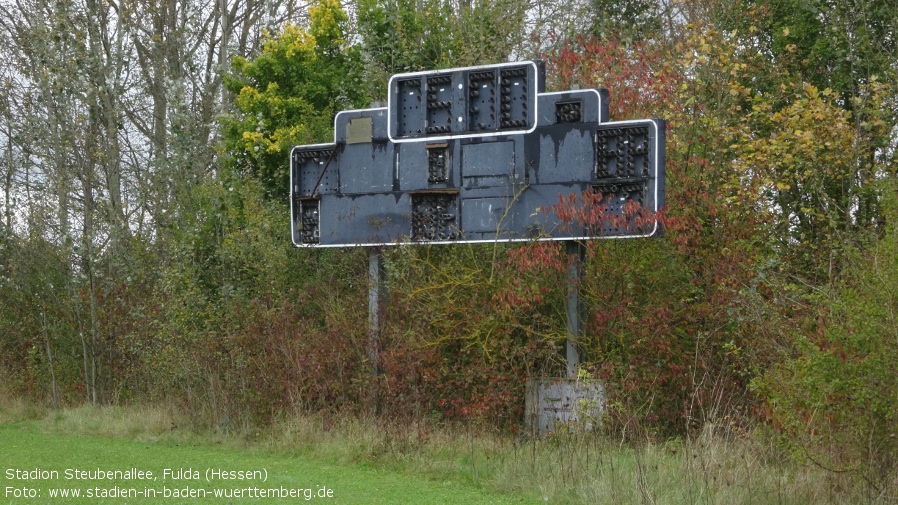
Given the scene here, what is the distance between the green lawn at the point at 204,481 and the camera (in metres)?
12.2

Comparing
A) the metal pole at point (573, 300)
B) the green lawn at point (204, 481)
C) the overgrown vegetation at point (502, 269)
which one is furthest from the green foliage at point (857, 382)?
the metal pole at point (573, 300)

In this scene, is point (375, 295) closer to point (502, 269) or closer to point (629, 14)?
point (502, 269)

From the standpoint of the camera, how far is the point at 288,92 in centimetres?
2553

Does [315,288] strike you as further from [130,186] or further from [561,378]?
[130,186]

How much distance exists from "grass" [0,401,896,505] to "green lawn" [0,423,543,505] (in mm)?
34

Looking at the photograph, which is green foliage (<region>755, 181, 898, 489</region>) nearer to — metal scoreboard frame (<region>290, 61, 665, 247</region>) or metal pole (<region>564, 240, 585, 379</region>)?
metal scoreboard frame (<region>290, 61, 665, 247</region>)

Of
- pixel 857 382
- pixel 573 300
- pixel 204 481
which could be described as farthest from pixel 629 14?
pixel 857 382

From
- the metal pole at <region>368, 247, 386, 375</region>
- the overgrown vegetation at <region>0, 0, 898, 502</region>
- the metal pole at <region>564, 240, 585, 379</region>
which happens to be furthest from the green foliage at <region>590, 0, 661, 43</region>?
the metal pole at <region>564, 240, 585, 379</region>

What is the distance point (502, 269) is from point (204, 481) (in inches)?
229

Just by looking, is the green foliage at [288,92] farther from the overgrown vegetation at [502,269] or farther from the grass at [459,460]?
the grass at [459,460]

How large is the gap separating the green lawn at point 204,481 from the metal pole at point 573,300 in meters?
3.59

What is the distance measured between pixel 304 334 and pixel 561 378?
4.63 metres

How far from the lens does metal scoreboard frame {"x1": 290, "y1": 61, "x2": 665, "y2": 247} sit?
1600cm

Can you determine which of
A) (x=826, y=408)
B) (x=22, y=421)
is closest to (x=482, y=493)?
(x=826, y=408)
